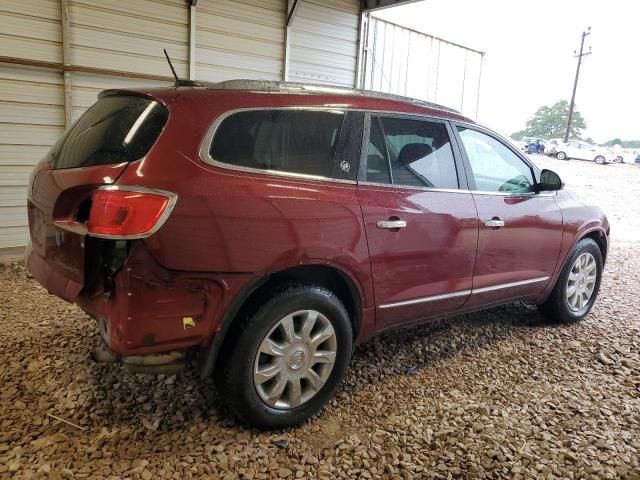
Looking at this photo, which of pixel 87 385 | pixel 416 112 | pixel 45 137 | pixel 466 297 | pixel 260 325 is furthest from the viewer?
pixel 45 137

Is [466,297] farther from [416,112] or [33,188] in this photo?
[33,188]

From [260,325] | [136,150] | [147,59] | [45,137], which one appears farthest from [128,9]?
[260,325]

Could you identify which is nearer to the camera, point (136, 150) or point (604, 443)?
point (136, 150)

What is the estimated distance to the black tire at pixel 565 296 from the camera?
13.2 feet

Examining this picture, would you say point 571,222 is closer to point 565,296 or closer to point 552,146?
point 565,296

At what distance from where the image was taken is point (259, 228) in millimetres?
2207

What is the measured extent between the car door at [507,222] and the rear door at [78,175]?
6.70 ft

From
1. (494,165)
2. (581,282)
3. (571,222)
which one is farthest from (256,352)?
(581,282)

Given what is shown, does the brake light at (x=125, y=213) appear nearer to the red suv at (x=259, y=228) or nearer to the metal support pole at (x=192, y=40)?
the red suv at (x=259, y=228)

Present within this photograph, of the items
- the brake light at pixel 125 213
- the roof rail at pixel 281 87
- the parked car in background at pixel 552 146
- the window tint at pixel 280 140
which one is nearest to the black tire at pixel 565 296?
the roof rail at pixel 281 87

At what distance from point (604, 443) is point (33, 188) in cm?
325

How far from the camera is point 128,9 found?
548 cm

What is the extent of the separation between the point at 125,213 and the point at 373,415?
1682 millimetres

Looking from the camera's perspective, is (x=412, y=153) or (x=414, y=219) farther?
(x=412, y=153)
